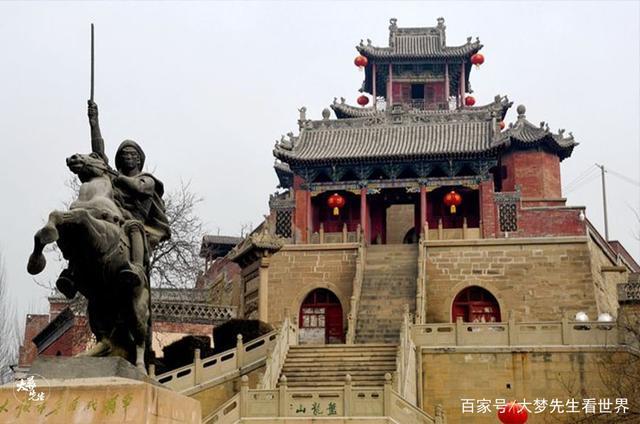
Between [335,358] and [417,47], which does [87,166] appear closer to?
[335,358]

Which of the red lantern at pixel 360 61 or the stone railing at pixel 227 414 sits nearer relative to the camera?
the stone railing at pixel 227 414

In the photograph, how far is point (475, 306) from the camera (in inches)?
1141

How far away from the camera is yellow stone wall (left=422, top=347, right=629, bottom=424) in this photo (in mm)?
21625

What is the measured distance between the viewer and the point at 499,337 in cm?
2239

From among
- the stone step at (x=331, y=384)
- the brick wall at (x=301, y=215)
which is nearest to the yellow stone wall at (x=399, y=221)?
the brick wall at (x=301, y=215)

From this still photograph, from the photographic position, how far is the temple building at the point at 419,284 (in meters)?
20.4

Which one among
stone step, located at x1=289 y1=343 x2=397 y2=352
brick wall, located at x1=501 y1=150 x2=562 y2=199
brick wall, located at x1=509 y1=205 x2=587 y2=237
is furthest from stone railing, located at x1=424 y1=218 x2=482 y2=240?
stone step, located at x1=289 y1=343 x2=397 y2=352

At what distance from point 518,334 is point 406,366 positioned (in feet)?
10.8

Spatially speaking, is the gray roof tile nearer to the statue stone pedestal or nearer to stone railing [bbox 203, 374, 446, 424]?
stone railing [bbox 203, 374, 446, 424]

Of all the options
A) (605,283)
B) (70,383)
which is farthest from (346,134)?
(70,383)

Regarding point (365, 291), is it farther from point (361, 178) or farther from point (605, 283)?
point (605, 283)

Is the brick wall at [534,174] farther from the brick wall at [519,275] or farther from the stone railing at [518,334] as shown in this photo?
the stone railing at [518,334]

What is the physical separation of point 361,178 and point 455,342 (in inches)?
431

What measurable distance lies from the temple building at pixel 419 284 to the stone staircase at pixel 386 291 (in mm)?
61
